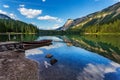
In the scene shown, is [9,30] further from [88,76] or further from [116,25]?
[88,76]

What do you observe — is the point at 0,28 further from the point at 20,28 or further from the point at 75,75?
the point at 75,75

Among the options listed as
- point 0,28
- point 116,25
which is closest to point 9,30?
point 0,28

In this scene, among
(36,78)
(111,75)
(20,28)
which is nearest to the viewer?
(36,78)

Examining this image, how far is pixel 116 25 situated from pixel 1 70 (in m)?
180

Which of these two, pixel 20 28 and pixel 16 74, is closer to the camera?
pixel 16 74

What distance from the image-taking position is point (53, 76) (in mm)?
19203

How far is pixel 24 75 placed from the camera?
17703mm

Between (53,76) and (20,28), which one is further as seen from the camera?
(20,28)

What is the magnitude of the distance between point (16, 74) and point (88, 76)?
28.3 ft

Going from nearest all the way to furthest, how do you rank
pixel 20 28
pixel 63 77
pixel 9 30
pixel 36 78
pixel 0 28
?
1. pixel 36 78
2. pixel 63 77
3. pixel 0 28
4. pixel 9 30
5. pixel 20 28

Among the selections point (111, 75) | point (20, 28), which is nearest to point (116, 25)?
point (20, 28)

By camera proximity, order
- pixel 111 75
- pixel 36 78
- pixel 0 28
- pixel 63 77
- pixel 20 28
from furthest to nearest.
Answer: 1. pixel 20 28
2. pixel 0 28
3. pixel 111 75
4. pixel 63 77
5. pixel 36 78

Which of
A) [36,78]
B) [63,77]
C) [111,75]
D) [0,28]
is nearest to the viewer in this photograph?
[36,78]

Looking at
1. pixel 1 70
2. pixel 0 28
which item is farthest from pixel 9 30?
pixel 1 70
